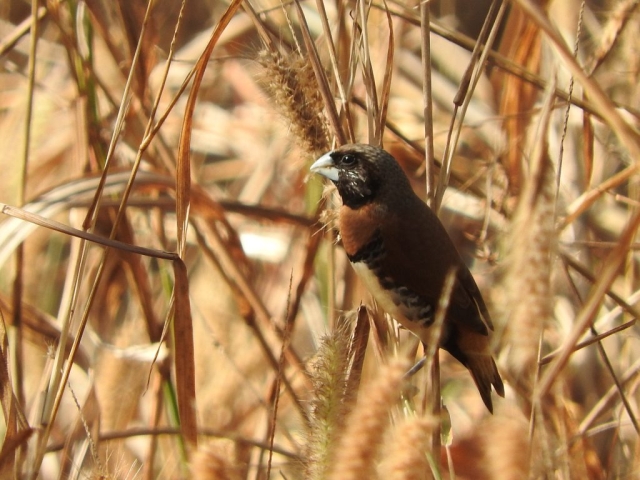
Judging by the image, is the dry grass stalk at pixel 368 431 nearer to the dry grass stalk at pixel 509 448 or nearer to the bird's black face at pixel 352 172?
the dry grass stalk at pixel 509 448

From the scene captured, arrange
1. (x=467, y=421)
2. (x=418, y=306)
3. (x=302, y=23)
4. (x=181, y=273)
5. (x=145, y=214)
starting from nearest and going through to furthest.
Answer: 1. (x=181, y=273)
2. (x=302, y=23)
3. (x=418, y=306)
4. (x=145, y=214)
5. (x=467, y=421)

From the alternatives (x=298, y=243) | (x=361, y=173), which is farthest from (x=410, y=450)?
(x=298, y=243)

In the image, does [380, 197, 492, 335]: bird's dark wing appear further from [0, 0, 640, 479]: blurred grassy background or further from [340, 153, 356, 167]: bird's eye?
[340, 153, 356, 167]: bird's eye

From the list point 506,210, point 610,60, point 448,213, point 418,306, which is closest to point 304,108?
point 418,306

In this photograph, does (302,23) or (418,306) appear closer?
(302,23)

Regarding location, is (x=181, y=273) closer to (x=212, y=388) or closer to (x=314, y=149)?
(x=314, y=149)

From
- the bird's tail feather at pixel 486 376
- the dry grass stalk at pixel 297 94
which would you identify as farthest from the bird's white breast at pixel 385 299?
the dry grass stalk at pixel 297 94

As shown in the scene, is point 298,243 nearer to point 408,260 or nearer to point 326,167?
point 408,260
